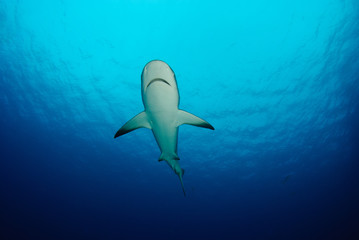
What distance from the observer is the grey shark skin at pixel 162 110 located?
3.43 meters

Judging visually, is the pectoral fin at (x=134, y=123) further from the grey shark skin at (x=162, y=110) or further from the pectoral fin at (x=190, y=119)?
Answer: the pectoral fin at (x=190, y=119)

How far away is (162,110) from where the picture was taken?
4012 millimetres

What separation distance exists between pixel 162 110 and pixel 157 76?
31.6 inches

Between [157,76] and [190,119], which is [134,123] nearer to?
[190,119]

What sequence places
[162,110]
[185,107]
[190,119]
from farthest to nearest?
→ [185,107], [190,119], [162,110]

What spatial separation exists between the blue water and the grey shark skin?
21.0ft

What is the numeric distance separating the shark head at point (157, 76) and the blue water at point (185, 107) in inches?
256

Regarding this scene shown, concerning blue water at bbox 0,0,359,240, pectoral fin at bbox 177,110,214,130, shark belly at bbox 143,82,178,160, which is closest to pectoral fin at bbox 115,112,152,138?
shark belly at bbox 143,82,178,160

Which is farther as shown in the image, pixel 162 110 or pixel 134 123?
pixel 134 123

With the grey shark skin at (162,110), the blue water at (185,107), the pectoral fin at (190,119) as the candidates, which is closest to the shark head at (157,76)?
the grey shark skin at (162,110)

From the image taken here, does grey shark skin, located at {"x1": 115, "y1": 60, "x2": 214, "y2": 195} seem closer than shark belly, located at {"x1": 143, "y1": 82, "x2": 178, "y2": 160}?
Yes

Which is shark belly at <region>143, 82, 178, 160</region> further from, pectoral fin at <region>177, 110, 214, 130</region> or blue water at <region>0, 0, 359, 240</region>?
blue water at <region>0, 0, 359, 240</region>

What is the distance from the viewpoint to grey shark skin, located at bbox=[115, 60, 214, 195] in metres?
3.43

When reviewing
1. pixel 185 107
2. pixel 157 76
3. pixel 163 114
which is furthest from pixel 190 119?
pixel 185 107
